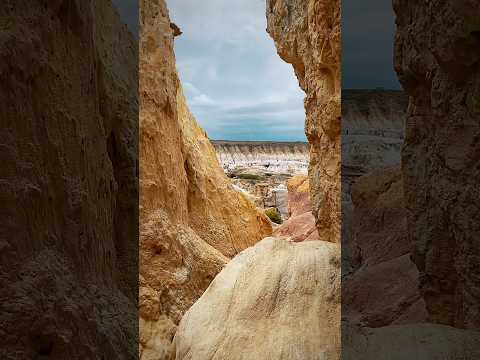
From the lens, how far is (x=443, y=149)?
2.12m

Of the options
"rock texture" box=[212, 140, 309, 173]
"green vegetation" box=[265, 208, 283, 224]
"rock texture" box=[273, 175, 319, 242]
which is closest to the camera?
"rock texture" box=[273, 175, 319, 242]

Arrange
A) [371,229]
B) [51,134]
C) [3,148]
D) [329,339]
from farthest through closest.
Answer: [371,229]
[329,339]
[51,134]
[3,148]

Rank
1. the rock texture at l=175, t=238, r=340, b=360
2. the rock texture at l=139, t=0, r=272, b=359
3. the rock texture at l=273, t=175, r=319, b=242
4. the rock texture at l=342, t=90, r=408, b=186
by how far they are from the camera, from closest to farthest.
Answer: the rock texture at l=175, t=238, r=340, b=360 → the rock texture at l=139, t=0, r=272, b=359 → the rock texture at l=342, t=90, r=408, b=186 → the rock texture at l=273, t=175, r=319, b=242

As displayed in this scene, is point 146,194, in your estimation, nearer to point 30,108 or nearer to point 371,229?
point 371,229

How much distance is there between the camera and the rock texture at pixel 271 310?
333 cm

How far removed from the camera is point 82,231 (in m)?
2.10

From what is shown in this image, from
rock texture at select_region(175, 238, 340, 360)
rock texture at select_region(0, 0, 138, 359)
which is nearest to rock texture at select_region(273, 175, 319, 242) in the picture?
rock texture at select_region(175, 238, 340, 360)

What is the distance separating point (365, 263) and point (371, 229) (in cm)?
56

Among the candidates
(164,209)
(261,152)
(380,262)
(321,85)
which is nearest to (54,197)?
(380,262)

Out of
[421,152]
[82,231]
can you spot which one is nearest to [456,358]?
[421,152]

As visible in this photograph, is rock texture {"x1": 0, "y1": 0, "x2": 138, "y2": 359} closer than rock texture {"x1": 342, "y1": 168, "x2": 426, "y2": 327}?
Yes

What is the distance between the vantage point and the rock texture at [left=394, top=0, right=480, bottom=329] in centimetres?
184

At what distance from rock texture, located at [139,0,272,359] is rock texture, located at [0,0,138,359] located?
2.95 m

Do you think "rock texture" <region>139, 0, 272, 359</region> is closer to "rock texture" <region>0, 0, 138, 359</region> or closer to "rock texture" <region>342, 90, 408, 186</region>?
"rock texture" <region>0, 0, 138, 359</region>
